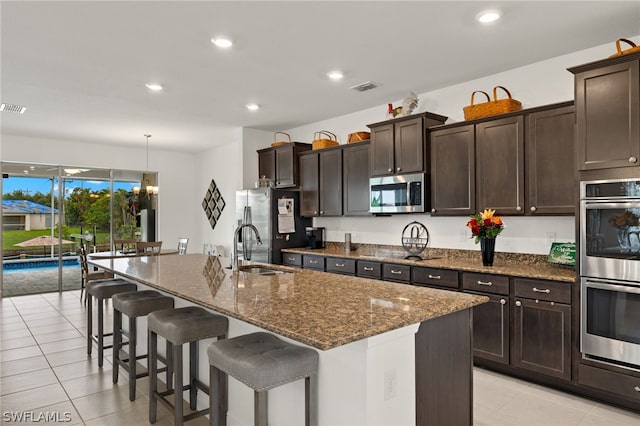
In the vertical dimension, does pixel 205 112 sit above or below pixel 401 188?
above

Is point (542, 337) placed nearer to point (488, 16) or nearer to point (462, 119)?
point (462, 119)

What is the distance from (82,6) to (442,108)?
134 inches

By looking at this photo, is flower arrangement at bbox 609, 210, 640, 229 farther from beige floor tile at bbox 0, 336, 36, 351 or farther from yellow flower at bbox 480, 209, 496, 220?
beige floor tile at bbox 0, 336, 36, 351

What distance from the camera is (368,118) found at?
517cm

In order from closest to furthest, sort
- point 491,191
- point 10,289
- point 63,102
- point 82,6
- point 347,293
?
point 347,293 → point 82,6 → point 491,191 → point 63,102 → point 10,289

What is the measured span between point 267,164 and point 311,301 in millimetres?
4366

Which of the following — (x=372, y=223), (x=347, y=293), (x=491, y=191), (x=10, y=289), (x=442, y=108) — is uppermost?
(x=442, y=108)

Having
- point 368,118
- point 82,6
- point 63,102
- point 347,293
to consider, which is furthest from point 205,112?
point 347,293

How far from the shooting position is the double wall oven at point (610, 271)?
258cm

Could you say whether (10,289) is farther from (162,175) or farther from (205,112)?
(205,112)

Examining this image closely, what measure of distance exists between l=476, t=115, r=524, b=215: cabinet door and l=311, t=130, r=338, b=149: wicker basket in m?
2.10

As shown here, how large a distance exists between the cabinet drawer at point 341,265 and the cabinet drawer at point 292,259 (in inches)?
21.3

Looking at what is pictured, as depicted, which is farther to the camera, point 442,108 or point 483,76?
point 442,108

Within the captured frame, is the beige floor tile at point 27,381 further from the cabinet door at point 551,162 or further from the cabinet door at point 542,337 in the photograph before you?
the cabinet door at point 551,162
